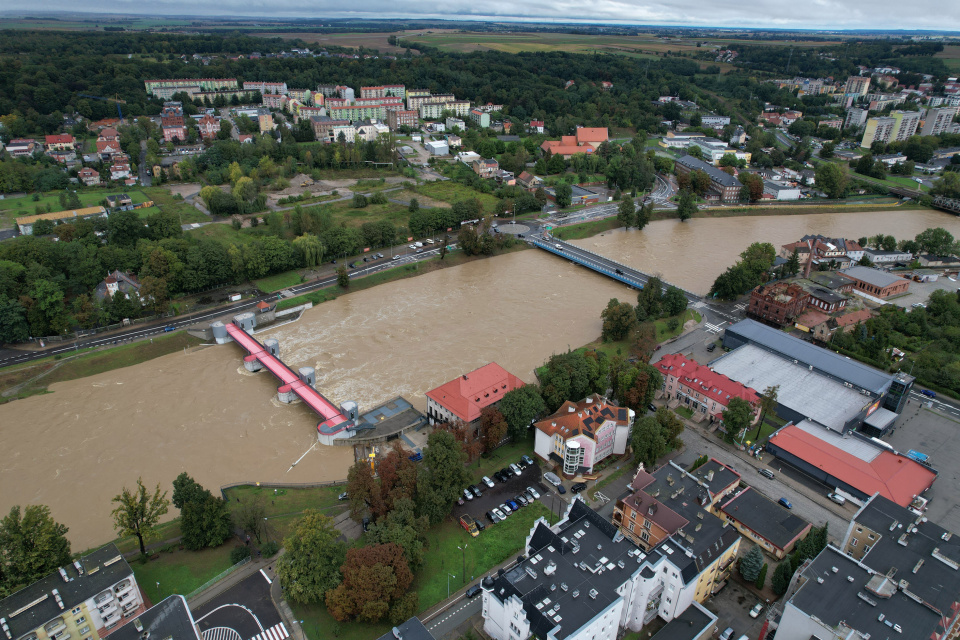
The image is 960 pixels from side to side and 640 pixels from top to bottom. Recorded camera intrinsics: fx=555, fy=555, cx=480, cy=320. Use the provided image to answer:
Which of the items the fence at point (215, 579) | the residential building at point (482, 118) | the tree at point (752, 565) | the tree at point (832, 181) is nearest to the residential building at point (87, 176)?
the residential building at point (482, 118)

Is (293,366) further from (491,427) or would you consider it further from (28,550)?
(28,550)

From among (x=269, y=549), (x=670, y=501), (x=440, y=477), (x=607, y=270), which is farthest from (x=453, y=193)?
(x=269, y=549)

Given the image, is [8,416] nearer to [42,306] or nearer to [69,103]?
[42,306]

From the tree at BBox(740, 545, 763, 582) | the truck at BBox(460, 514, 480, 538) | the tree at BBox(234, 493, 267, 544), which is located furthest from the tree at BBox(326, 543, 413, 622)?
the tree at BBox(740, 545, 763, 582)

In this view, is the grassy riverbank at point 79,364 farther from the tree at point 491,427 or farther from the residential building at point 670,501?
the residential building at point 670,501

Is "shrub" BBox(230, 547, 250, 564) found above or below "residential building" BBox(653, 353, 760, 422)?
below

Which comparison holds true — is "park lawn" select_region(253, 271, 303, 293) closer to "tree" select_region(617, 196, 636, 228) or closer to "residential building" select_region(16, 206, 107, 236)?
"residential building" select_region(16, 206, 107, 236)
